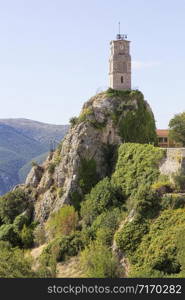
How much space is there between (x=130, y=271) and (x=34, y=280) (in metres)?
23.6

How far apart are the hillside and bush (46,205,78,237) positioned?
0.47 ft

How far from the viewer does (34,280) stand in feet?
135

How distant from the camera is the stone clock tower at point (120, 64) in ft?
315

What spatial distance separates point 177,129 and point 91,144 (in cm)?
1759

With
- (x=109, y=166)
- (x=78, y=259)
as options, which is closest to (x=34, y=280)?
(x=78, y=259)

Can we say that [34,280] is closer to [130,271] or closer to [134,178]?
[130,271]

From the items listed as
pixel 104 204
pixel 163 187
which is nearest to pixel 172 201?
pixel 163 187

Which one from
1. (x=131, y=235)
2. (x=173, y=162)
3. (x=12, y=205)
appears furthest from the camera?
Answer: (x=12, y=205)

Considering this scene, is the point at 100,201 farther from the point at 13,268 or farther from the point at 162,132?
the point at 162,132

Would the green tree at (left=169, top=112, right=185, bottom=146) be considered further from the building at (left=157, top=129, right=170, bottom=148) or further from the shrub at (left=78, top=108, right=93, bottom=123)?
the shrub at (left=78, top=108, right=93, bottom=123)

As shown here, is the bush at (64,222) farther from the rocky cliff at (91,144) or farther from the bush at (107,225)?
the bush at (107,225)

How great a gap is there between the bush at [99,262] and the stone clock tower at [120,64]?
34992 millimetres

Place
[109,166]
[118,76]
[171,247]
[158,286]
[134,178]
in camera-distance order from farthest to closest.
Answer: [118,76] < [109,166] < [134,178] < [171,247] < [158,286]

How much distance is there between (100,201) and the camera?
78.2 metres
